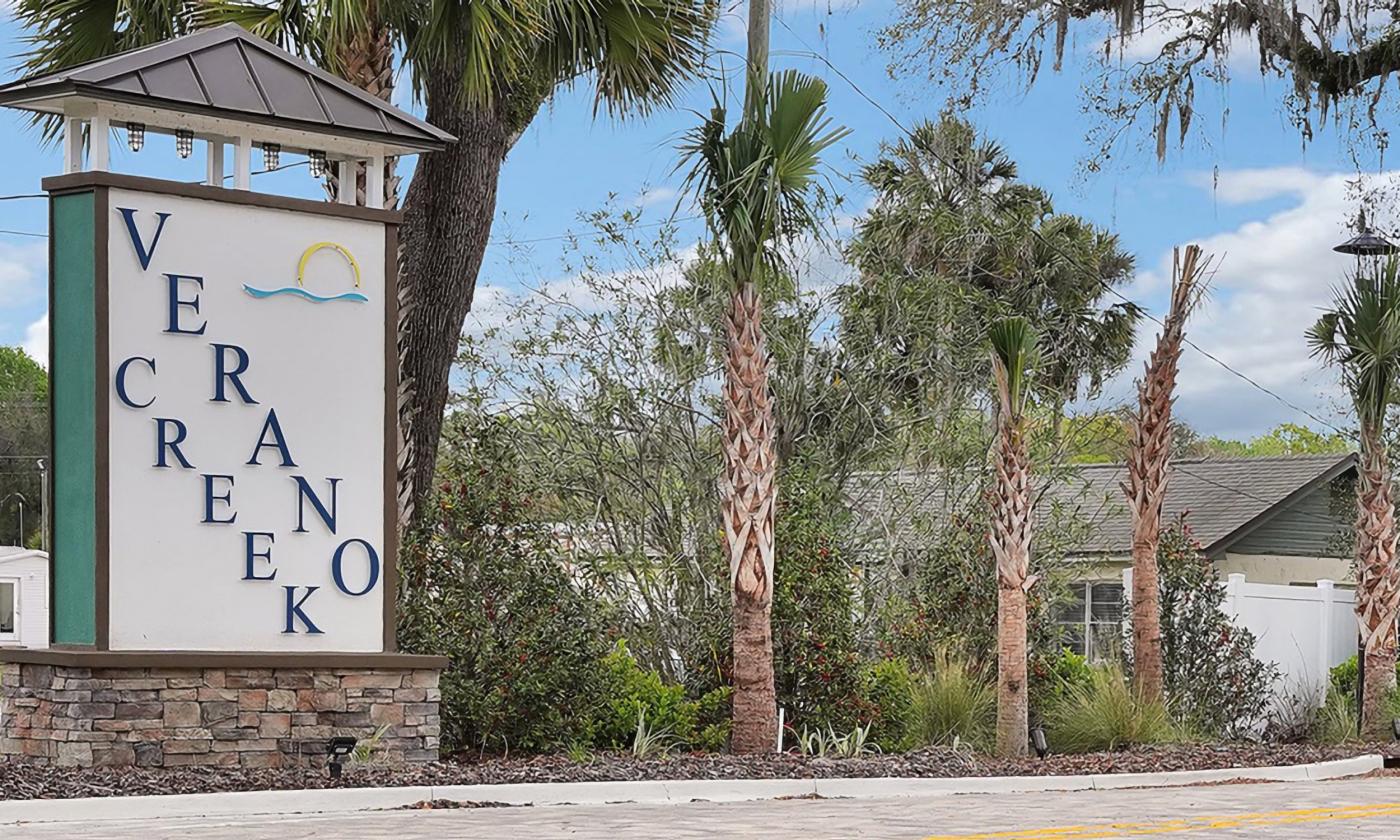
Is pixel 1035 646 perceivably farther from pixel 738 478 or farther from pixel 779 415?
pixel 738 478

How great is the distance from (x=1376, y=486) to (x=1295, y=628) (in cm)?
311

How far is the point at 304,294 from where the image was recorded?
Answer: 13.3 meters

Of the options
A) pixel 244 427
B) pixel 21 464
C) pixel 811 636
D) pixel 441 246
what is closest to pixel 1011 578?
pixel 811 636

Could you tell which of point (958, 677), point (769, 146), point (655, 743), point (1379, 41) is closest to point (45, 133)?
point (769, 146)

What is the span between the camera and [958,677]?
16.8m

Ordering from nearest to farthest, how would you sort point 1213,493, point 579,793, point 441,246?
point 579,793
point 441,246
point 1213,493

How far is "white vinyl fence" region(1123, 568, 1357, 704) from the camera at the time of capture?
2181 cm

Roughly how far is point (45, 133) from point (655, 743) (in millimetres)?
8292

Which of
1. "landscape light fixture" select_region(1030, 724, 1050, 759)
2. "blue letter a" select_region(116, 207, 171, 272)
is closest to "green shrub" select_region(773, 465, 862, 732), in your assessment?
"landscape light fixture" select_region(1030, 724, 1050, 759)

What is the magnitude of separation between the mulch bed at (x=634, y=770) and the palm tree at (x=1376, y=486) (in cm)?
197

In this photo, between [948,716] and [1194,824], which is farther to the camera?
[948,716]

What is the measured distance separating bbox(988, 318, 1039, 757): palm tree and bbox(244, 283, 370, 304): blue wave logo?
616cm

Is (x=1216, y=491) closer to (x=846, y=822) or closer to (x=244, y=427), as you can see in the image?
(x=244, y=427)

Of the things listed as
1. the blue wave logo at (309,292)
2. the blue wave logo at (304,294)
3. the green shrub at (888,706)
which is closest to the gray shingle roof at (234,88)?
the blue wave logo at (309,292)
